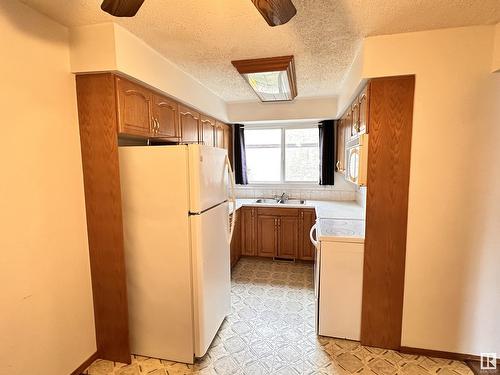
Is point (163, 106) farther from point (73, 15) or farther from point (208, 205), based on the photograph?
point (208, 205)

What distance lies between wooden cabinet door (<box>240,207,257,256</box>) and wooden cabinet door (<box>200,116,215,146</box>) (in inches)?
43.5

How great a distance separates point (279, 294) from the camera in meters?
2.94

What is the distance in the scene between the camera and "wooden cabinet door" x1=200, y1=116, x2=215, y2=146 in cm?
315

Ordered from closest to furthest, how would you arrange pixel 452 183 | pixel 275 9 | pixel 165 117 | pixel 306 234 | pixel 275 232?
pixel 275 9
pixel 452 183
pixel 165 117
pixel 306 234
pixel 275 232

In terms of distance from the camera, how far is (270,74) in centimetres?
242

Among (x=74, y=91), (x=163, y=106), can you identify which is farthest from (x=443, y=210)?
(x=74, y=91)

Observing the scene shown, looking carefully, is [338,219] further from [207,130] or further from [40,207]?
[40,207]

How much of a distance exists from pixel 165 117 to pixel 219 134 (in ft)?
4.53

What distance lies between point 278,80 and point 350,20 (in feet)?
3.28

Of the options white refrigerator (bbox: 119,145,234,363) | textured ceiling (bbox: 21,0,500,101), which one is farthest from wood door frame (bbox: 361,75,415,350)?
white refrigerator (bbox: 119,145,234,363)

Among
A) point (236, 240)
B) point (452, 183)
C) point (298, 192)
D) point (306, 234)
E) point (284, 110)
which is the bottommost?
point (236, 240)

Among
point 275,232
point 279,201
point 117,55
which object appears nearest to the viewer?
point 117,55

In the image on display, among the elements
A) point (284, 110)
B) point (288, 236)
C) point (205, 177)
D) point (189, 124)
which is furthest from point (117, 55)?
point (288, 236)

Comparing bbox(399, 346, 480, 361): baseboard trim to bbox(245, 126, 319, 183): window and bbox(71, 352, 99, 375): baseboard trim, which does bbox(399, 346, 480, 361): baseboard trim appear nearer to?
bbox(71, 352, 99, 375): baseboard trim
